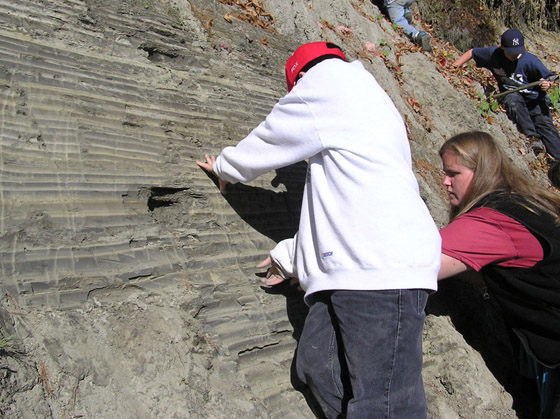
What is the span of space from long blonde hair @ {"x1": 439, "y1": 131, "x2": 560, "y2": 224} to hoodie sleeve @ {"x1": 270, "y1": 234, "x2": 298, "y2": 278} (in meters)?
1.00

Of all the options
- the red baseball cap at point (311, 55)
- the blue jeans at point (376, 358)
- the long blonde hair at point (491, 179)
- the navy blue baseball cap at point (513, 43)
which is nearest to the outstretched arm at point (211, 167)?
the red baseball cap at point (311, 55)

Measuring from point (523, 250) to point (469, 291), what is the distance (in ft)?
2.47

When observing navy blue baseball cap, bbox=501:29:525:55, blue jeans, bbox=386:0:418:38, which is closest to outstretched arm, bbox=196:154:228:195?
blue jeans, bbox=386:0:418:38

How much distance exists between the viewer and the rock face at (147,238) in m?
1.65

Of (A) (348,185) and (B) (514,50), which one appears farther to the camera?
(B) (514,50)

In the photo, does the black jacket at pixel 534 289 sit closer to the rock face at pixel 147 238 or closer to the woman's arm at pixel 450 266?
the woman's arm at pixel 450 266

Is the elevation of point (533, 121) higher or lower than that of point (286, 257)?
lower

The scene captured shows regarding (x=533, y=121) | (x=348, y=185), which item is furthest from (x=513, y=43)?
(x=348, y=185)

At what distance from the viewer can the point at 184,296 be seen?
6.66 feet

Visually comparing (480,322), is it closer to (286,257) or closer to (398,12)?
(286,257)

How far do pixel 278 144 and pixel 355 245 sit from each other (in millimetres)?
647

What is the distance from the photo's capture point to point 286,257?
223 cm

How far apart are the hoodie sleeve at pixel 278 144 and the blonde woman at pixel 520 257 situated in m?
0.90

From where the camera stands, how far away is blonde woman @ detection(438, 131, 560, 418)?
230 centimetres
